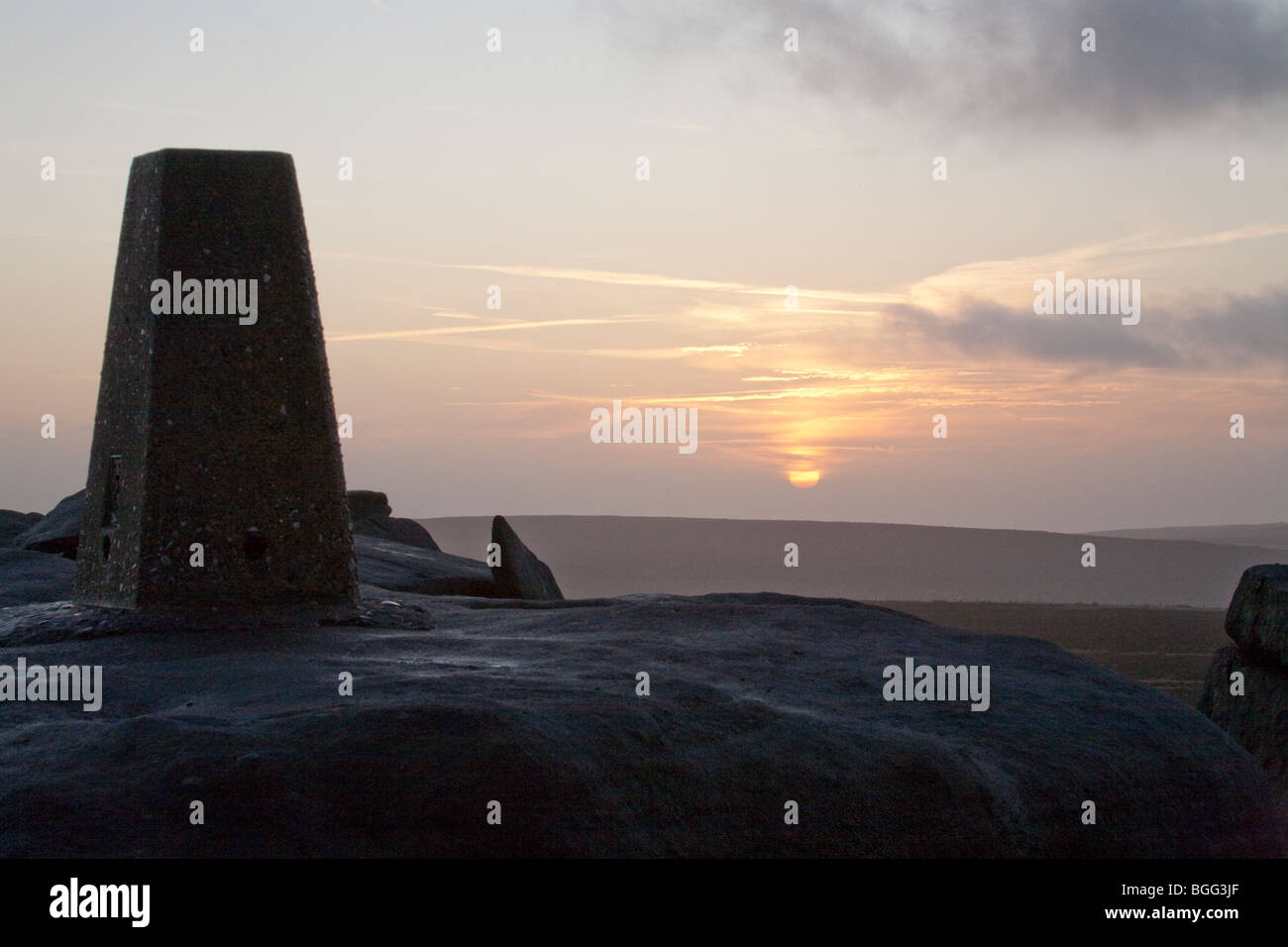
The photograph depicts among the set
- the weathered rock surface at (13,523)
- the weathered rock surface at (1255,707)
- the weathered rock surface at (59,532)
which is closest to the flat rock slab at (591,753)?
the weathered rock surface at (1255,707)

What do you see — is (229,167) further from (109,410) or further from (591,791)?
(591,791)

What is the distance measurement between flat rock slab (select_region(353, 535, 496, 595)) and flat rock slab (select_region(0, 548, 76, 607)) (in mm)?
2597

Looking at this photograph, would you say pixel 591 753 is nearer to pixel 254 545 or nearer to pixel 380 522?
pixel 254 545

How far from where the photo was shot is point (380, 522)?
16812 millimetres

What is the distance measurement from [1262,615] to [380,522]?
1084 centimetres

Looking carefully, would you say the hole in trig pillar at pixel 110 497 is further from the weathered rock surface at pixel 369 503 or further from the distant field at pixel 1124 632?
the distant field at pixel 1124 632

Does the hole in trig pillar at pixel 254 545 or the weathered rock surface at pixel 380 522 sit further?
the weathered rock surface at pixel 380 522

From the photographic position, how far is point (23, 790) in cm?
440

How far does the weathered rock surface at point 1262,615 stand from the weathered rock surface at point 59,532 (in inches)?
368

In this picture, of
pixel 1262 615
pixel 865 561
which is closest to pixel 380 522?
pixel 1262 615

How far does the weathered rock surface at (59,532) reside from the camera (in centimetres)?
1222

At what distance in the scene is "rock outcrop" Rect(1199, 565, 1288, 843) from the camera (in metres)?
8.55

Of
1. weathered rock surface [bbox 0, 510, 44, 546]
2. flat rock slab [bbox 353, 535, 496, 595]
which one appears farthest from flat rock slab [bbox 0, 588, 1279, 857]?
weathered rock surface [bbox 0, 510, 44, 546]

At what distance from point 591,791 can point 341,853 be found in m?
0.87
